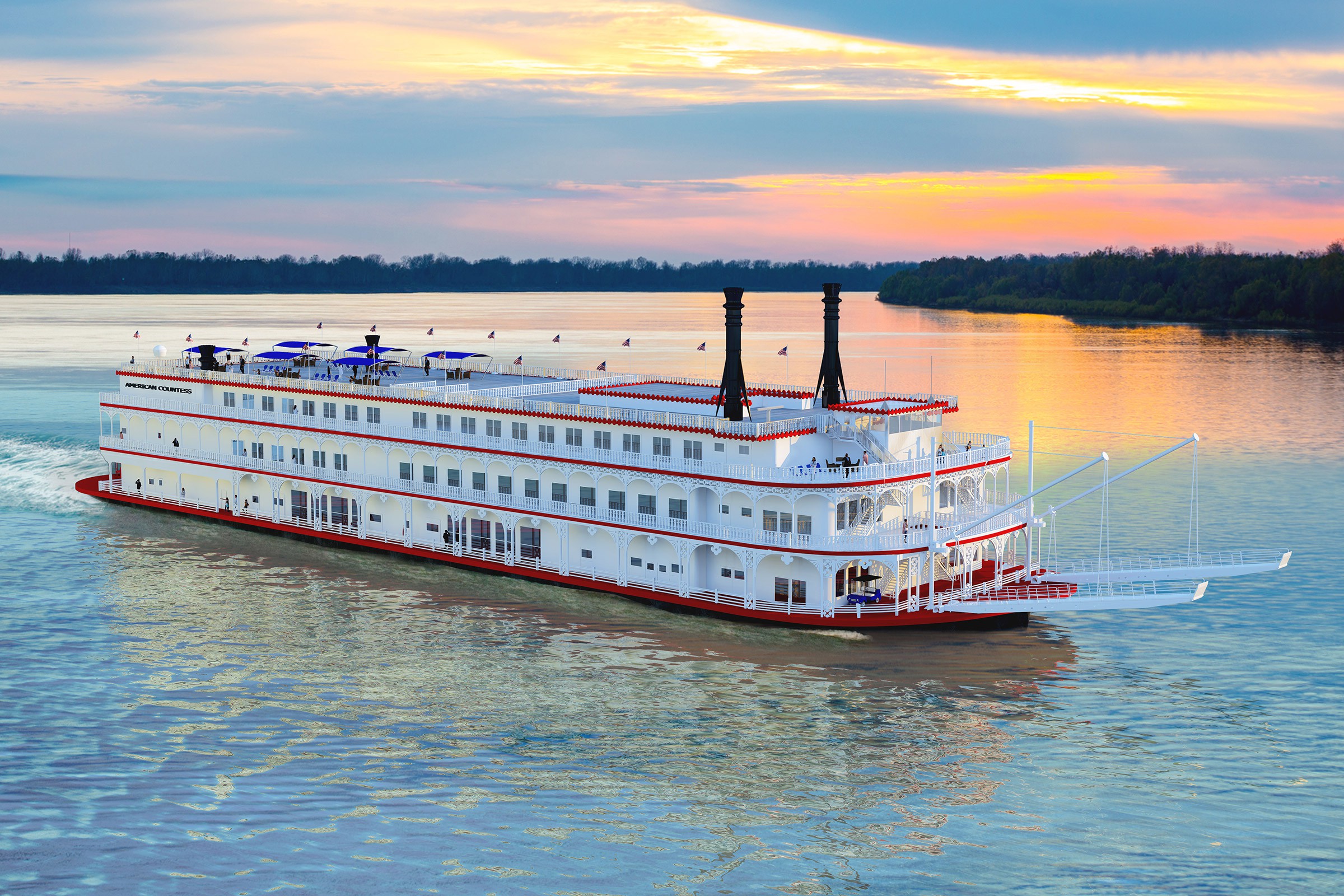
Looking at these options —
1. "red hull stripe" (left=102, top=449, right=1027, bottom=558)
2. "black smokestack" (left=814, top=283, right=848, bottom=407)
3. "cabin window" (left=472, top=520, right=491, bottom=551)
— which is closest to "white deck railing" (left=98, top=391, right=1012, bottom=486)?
"red hull stripe" (left=102, top=449, right=1027, bottom=558)

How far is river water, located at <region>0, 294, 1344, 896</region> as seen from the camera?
31.6 m

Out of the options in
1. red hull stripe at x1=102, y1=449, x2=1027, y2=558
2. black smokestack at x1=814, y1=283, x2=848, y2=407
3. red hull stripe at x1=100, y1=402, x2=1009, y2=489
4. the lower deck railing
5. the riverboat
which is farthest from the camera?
black smokestack at x1=814, y1=283, x2=848, y2=407

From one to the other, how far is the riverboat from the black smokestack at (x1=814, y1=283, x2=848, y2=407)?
0.43ft

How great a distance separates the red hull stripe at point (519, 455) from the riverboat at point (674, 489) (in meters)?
0.13

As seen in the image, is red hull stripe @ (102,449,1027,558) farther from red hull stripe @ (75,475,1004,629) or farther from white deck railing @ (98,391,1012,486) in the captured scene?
white deck railing @ (98,391,1012,486)

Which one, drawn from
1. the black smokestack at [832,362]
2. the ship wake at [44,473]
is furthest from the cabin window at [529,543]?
the ship wake at [44,473]

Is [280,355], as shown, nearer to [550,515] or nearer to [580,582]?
[550,515]

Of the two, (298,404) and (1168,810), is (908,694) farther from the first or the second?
(298,404)

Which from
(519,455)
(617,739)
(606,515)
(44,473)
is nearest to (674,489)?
(606,515)

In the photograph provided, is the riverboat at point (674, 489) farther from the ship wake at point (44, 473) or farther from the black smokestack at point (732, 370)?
the ship wake at point (44, 473)

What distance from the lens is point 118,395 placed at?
259ft

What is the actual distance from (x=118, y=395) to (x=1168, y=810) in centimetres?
6553

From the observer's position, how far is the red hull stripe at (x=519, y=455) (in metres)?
51.3

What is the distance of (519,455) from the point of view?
60.1m
